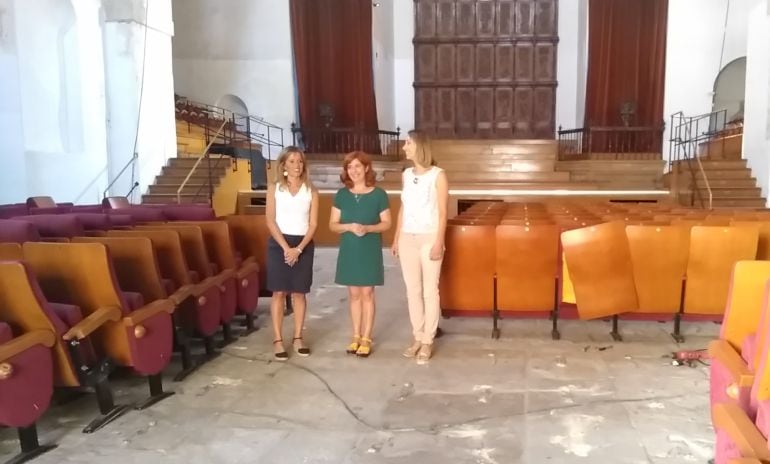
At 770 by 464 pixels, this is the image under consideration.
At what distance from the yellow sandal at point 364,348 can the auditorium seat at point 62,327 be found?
1418 mm

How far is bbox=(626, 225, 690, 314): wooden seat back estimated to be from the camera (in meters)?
3.96

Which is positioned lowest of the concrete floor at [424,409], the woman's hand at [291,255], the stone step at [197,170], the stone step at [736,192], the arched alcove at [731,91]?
the concrete floor at [424,409]

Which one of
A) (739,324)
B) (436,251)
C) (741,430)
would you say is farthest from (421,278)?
(741,430)

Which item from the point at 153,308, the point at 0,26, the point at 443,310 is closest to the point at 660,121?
the point at 443,310

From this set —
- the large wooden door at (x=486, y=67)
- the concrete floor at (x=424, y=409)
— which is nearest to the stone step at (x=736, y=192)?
the large wooden door at (x=486, y=67)

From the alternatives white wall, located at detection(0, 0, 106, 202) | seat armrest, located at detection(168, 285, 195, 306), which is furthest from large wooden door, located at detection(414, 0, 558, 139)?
seat armrest, located at detection(168, 285, 195, 306)

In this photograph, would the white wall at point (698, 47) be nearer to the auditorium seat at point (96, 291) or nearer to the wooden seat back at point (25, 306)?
the auditorium seat at point (96, 291)

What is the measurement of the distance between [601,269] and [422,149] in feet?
4.67

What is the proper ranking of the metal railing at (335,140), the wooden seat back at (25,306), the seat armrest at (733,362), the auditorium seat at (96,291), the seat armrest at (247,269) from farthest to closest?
the metal railing at (335,140)
the seat armrest at (247,269)
the auditorium seat at (96,291)
the wooden seat back at (25,306)
the seat armrest at (733,362)

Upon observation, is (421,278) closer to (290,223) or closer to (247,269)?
(290,223)

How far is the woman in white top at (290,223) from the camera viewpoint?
3627 mm

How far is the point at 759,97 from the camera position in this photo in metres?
10.4

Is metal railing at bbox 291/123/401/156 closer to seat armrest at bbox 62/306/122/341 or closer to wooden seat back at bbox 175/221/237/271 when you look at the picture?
wooden seat back at bbox 175/221/237/271

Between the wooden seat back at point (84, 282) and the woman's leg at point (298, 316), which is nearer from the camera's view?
the wooden seat back at point (84, 282)
